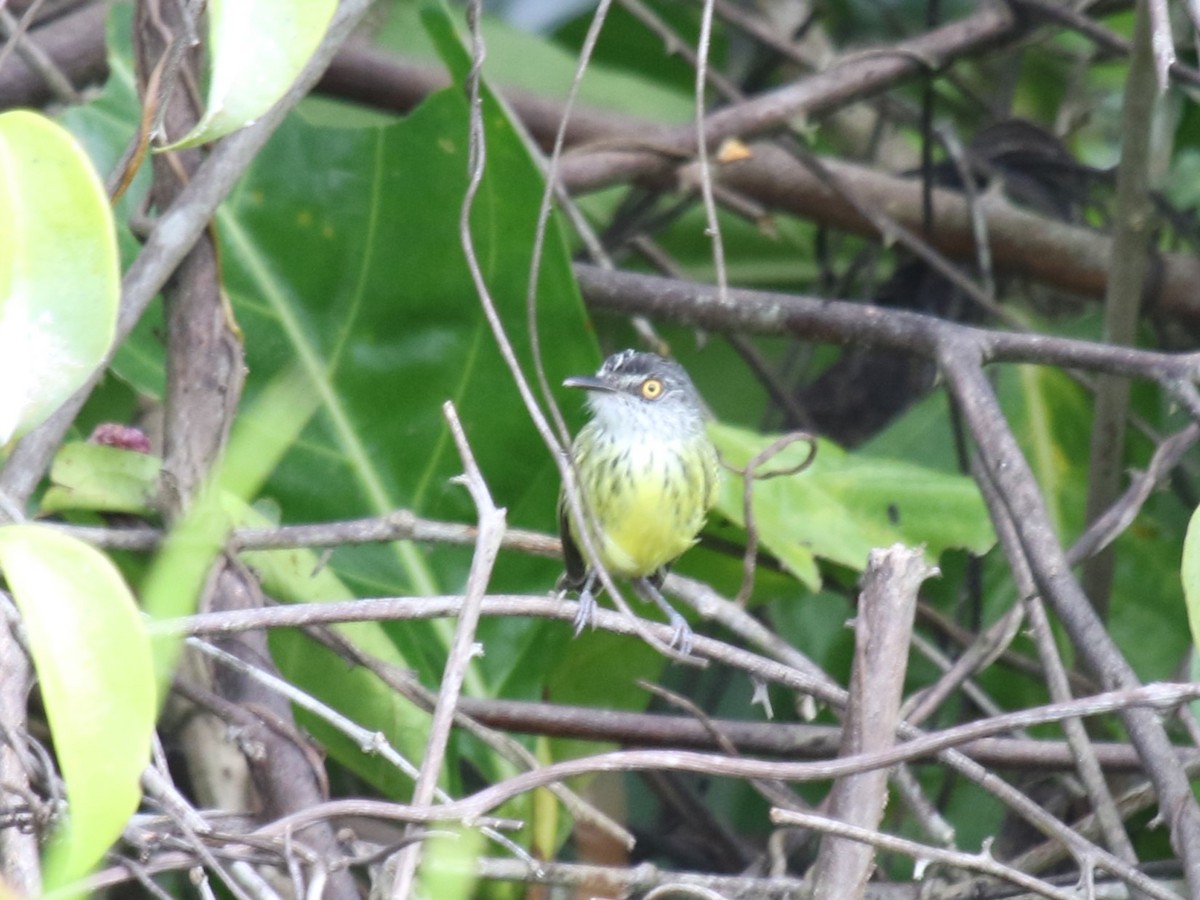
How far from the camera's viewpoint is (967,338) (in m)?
2.99

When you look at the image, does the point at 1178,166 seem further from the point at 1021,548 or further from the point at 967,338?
the point at 1021,548

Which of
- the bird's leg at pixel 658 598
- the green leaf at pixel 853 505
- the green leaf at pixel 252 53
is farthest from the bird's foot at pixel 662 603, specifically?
the green leaf at pixel 252 53

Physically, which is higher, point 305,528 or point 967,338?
point 967,338

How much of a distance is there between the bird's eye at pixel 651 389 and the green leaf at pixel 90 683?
2769mm

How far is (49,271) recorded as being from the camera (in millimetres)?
1400

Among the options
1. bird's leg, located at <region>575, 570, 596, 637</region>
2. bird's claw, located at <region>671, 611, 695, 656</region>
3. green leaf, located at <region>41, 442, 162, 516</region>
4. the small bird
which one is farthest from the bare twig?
the small bird

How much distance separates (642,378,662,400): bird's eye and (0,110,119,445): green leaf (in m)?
2.64

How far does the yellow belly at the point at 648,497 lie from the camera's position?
11.8ft

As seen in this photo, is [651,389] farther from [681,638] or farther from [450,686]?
[450,686]

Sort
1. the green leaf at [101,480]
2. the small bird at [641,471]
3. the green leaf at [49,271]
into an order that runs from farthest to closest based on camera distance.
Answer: the small bird at [641,471] < the green leaf at [101,480] < the green leaf at [49,271]

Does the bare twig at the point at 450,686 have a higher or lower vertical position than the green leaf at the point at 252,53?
lower

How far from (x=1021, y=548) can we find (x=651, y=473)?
4.28 feet

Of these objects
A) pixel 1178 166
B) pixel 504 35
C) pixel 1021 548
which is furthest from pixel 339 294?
pixel 1178 166

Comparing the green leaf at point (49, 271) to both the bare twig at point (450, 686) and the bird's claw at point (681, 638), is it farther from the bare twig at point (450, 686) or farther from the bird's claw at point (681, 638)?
the bird's claw at point (681, 638)
